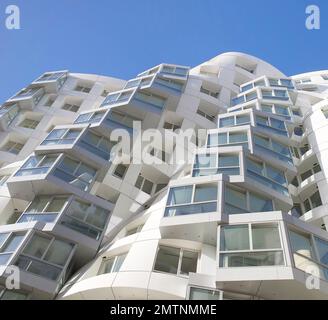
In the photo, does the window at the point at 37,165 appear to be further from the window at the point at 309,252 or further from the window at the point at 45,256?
the window at the point at 309,252

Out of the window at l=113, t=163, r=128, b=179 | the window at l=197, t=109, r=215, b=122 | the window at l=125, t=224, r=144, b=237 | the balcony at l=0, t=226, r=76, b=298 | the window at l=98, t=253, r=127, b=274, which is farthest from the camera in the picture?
the window at l=197, t=109, r=215, b=122

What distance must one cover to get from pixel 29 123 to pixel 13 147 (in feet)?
12.6

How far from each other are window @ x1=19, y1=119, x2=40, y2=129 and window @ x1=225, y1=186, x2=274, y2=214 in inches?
901

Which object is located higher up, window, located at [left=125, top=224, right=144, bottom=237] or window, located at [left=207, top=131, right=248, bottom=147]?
window, located at [left=207, top=131, right=248, bottom=147]

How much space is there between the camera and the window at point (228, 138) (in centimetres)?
2189

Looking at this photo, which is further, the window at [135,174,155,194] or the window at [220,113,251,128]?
the window at [220,113,251,128]

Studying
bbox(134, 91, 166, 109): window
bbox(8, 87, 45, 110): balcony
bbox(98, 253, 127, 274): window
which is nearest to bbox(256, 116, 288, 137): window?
bbox(134, 91, 166, 109): window

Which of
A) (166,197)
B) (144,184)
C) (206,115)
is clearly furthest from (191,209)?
(206,115)

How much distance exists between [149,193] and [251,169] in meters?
8.82

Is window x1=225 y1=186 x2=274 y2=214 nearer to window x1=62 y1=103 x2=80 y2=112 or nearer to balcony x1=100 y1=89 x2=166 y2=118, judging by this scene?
balcony x1=100 y1=89 x2=166 y2=118

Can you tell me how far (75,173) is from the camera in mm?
21734

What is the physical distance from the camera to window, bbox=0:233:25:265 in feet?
53.5
